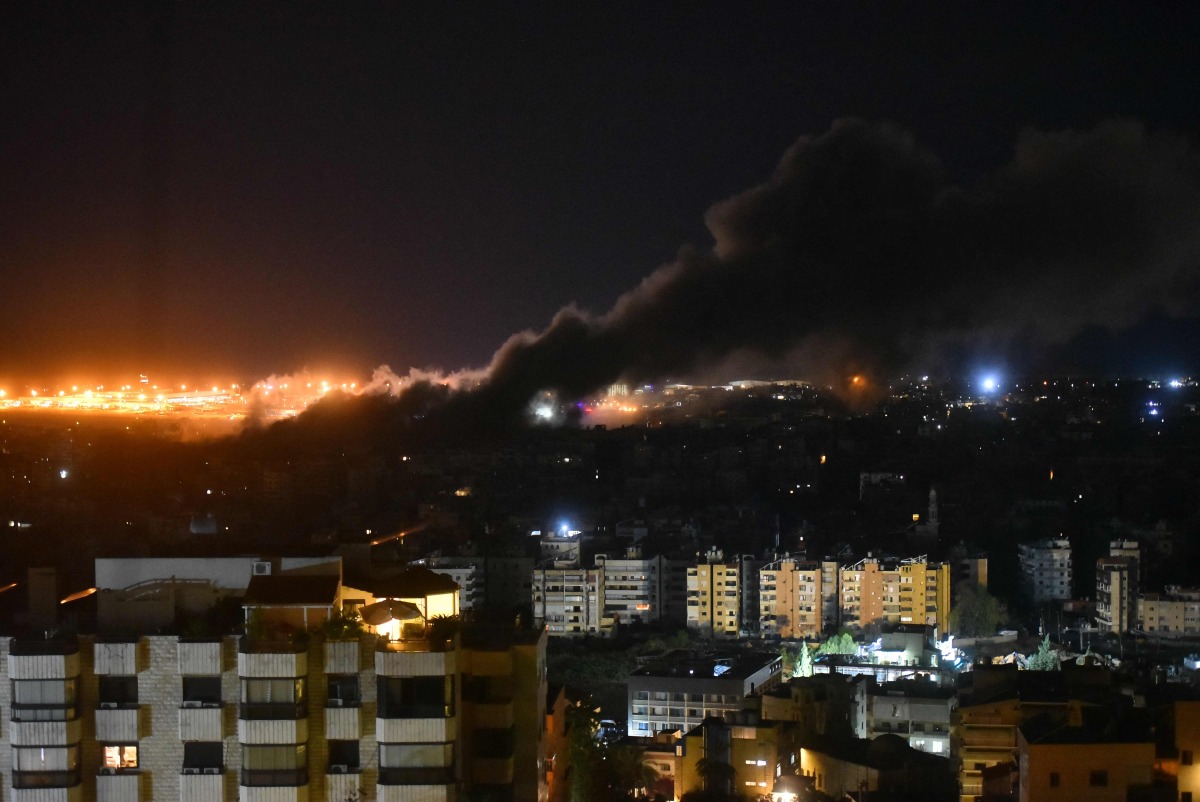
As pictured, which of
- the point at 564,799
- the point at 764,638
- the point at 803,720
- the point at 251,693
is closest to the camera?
the point at 251,693

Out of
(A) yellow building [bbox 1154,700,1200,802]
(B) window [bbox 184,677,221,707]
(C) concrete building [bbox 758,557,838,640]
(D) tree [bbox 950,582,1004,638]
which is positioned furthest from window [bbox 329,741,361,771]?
(C) concrete building [bbox 758,557,838,640]

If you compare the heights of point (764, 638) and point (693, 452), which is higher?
point (693, 452)

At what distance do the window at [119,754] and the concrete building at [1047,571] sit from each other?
1497cm

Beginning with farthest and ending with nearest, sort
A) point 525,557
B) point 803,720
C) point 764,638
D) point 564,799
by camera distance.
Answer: point 525,557
point 764,638
point 803,720
point 564,799

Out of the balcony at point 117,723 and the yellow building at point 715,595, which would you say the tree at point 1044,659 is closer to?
the yellow building at point 715,595

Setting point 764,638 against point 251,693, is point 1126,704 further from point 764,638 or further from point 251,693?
point 764,638

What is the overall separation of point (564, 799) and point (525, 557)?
466 inches

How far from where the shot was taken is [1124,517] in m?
19.8

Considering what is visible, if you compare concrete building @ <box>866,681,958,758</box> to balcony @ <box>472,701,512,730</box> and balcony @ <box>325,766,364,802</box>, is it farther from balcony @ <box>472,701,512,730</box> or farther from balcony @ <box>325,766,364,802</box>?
balcony @ <box>325,766,364,802</box>

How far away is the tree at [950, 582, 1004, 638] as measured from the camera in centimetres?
1527

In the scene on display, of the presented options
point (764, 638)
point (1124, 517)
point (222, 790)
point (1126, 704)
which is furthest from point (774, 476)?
point (222, 790)

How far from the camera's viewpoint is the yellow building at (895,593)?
1602 centimetres

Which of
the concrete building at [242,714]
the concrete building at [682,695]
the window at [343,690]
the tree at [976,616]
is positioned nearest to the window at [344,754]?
the concrete building at [242,714]

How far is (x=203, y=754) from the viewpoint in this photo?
3.96 metres
